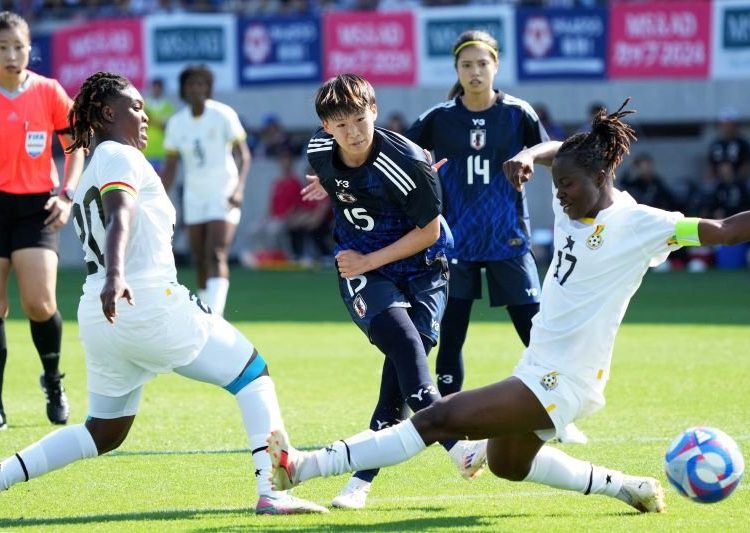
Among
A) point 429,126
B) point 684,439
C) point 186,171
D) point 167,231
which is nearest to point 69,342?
point 186,171

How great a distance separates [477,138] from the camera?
847 centimetres

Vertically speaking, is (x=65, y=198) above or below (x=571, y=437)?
above

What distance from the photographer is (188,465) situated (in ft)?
24.6

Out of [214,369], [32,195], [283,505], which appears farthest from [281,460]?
[32,195]

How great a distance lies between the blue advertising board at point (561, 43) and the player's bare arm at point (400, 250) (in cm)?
1574

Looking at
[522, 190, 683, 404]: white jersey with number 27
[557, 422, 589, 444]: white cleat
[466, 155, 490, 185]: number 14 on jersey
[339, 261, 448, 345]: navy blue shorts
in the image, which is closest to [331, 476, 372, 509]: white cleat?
[339, 261, 448, 345]: navy blue shorts

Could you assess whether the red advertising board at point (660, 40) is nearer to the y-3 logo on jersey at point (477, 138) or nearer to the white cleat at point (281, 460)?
the y-3 logo on jersey at point (477, 138)

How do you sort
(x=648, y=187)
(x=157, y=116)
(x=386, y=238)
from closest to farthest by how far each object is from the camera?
(x=386, y=238) → (x=648, y=187) → (x=157, y=116)

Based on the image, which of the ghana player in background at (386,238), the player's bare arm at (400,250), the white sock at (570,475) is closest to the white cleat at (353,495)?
the ghana player in background at (386,238)

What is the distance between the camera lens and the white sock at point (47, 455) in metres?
6.07

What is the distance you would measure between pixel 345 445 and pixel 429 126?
3.31 m

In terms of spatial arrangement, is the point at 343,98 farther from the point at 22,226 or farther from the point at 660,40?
the point at 660,40

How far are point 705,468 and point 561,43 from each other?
16.7m

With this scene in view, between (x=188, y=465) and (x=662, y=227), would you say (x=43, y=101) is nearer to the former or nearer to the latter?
(x=188, y=465)
